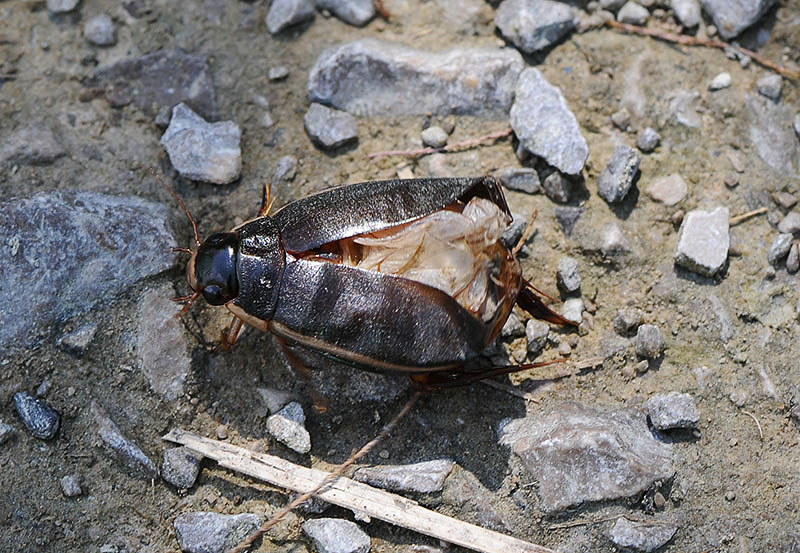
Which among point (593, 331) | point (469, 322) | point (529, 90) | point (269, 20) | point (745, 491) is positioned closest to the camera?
point (469, 322)

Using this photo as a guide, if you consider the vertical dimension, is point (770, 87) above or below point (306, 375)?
above

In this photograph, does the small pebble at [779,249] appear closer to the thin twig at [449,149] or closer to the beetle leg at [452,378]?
the beetle leg at [452,378]

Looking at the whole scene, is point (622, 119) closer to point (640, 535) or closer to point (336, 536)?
point (640, 535)

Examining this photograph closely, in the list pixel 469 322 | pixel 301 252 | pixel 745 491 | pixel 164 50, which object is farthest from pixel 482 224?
pixel 164 50

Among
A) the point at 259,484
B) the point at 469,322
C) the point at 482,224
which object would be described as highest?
the point at 482,224

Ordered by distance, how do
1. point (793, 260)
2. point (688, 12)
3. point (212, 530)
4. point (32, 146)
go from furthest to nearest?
1. point (688, 12)
2. point (32, 146)
3. point (793, 260)
4. point (212, 530)

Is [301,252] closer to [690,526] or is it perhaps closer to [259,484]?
[259,484]

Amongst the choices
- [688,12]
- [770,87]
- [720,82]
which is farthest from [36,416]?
[770,87]
